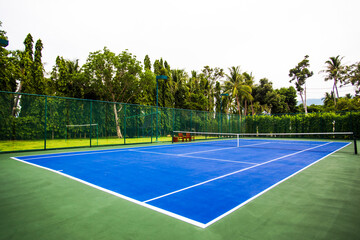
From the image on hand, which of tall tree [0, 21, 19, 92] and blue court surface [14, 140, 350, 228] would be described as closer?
blue court surface [14, 140, 350, 228]

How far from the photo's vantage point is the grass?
2611 millimetres

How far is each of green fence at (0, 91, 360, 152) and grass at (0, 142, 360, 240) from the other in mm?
9121

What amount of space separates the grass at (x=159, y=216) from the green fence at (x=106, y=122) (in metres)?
9.12

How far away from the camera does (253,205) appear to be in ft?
11.8

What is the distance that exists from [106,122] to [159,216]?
1648cm

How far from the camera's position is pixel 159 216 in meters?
3.15

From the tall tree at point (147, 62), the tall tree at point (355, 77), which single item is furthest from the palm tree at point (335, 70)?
the tall tree at point (147, 62)

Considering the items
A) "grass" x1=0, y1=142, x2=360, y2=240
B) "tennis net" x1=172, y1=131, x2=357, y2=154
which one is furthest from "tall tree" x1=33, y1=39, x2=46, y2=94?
"grass" x1=0, y1=142, x2=360, y2=240

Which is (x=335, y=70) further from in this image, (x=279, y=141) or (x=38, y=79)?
(x=38, y=79)

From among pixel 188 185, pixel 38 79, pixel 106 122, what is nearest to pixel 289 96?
pixel 106 122

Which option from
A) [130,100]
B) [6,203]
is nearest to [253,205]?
[6,203]

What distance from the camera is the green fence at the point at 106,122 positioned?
506 inches

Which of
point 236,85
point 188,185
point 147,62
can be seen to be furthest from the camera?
point 236,85

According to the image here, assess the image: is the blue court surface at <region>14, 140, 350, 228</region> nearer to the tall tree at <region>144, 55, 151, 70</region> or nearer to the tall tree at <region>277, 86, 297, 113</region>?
the tall tree at <region>144, 55, 151, 70</region>
